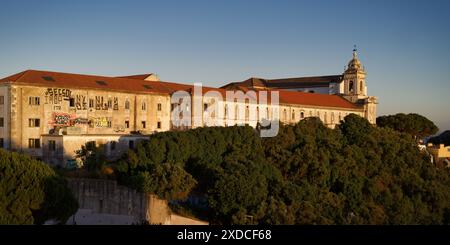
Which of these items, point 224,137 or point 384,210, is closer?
point 384,210

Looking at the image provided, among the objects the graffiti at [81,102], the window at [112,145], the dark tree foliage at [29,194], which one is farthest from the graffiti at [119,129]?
the dark tree foliage at [29,194]

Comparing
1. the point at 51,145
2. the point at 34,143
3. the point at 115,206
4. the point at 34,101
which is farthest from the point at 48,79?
the point at 115,206

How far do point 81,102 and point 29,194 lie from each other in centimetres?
1947

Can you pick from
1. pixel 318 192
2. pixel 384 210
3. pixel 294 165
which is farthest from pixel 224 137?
pixel 384 210

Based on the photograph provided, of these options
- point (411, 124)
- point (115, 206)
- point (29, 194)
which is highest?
point (411, 124)

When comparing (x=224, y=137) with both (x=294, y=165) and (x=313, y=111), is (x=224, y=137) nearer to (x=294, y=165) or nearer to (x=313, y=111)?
(x=294, y=165)

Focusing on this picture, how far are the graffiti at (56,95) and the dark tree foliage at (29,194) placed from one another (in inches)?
611

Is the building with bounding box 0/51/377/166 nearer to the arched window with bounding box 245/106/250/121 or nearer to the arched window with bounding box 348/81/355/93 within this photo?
the arched window with bounding box 245/106/250/121

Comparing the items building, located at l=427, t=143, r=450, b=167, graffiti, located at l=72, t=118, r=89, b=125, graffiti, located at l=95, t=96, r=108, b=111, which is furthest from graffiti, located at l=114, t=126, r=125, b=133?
building, located at l=427, t=143, r=450, b=167

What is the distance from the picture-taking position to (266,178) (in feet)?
117

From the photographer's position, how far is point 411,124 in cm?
7350

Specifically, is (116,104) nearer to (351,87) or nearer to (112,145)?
(112,145)

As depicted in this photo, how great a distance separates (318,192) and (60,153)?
631 inches
